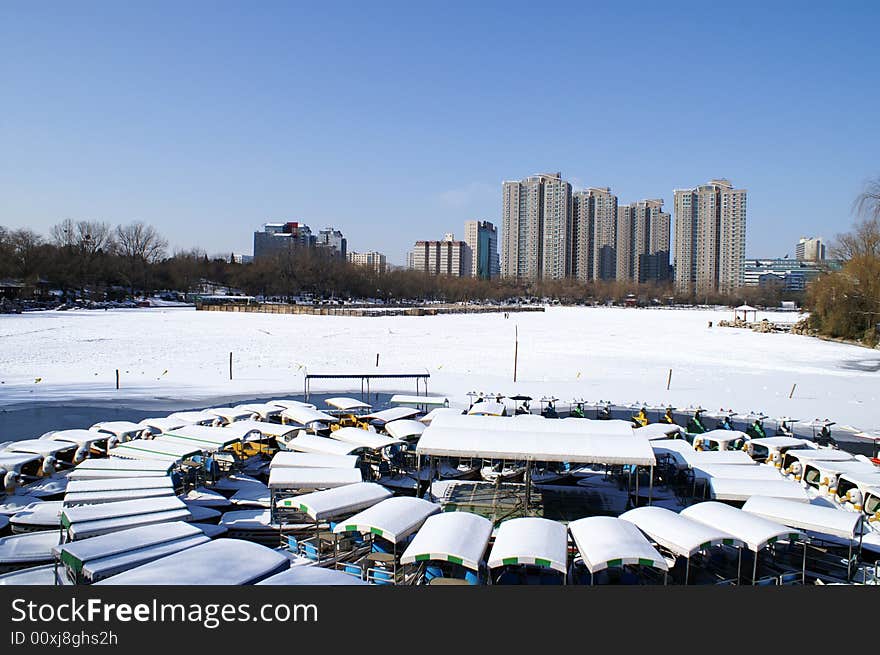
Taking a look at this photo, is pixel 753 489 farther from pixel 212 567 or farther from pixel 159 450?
pixel 159 450

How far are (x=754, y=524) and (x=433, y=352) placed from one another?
91.3ft

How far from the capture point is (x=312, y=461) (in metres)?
12.6

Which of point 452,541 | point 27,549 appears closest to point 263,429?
point 27,549

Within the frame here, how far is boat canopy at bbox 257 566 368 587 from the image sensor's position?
6.79 m

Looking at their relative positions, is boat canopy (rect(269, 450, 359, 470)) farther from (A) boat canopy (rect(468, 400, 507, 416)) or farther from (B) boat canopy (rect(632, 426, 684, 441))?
(B) boat canopy (rect(632, 426, 684, 441))

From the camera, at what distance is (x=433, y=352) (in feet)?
120

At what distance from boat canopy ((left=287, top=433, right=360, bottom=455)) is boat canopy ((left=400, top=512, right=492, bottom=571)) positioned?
14.9ft

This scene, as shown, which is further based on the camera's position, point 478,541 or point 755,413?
point 755,413

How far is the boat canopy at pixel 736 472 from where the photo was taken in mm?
12023

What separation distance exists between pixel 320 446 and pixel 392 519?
4908 millimetres

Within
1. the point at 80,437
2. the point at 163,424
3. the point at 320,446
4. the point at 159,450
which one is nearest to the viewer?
the point at 159,450

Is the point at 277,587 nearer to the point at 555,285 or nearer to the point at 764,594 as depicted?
the point at 764,594

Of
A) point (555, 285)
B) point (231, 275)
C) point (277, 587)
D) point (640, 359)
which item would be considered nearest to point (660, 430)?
point (277, 587)

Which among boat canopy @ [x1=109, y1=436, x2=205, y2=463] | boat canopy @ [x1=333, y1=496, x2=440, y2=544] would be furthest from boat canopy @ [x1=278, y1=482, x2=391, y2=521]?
boat canopy @ [x1=109, y1=436, x2=205, y2=463]
